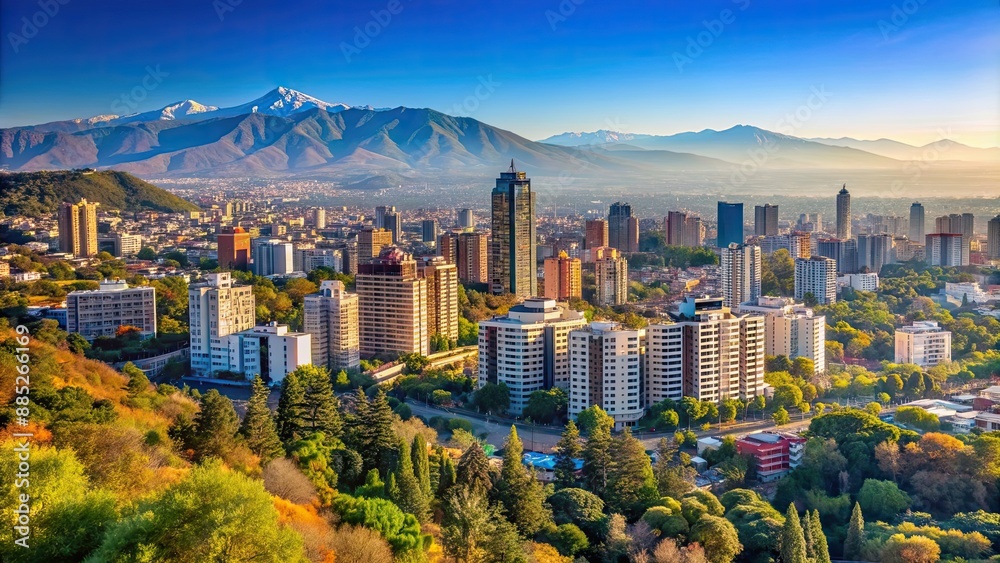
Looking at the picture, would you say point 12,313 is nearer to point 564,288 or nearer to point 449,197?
point 564,288

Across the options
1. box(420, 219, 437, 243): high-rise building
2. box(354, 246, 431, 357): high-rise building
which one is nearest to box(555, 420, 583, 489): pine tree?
A: box(354, 246, 431, 357): high-rise building

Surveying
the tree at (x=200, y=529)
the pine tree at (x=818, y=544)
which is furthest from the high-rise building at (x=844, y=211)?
the tree at (x=200, y=529)

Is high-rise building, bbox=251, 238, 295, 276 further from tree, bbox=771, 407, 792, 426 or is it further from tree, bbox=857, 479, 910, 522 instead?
tree, bbox=857, 479, 910, 522

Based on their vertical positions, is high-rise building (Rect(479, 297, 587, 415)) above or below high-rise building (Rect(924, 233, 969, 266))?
below

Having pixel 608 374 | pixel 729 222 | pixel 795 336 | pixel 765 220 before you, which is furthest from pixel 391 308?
pixel 765 220

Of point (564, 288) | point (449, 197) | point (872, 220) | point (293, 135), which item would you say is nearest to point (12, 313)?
point (564, 288)

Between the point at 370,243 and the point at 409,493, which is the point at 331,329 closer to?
the point at 409,493
